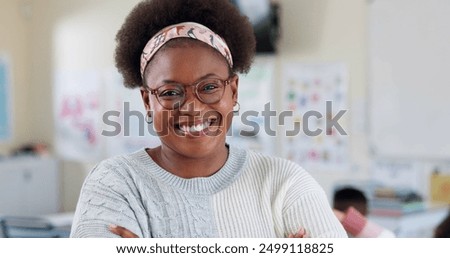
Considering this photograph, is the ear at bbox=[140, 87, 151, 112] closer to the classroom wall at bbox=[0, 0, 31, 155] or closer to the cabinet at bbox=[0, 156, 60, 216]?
the classroom wall at bbox=[0, 0, 31, 155]

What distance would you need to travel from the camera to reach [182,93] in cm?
64

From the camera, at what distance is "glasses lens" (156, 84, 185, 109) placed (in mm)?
642

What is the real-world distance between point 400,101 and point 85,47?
1.23 meters

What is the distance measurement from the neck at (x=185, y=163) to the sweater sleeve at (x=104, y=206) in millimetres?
55

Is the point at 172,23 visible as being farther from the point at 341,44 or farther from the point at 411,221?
the point at 341,44

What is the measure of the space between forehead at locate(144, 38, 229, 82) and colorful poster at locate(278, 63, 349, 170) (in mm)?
1591

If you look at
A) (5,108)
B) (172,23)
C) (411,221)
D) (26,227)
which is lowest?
(411,221)

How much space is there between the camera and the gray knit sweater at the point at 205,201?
635mm

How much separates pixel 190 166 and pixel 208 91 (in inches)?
3.6

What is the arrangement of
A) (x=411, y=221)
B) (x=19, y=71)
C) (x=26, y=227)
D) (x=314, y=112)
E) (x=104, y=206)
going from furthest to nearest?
(x=314, y=112) → (x=411, y=221) → (x=19, y=71) → (x=26, y=227) → (x=104, y=206)

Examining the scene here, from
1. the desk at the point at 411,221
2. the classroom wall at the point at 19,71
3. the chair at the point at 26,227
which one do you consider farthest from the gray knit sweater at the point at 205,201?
the desk at the point at 411,221

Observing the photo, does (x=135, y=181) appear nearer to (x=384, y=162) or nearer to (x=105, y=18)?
(x=105, y=18)

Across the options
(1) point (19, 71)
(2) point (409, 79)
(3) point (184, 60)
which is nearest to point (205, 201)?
(3) point (184, 60)

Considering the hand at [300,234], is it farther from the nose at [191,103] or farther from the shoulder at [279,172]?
the nose at [191,103]
